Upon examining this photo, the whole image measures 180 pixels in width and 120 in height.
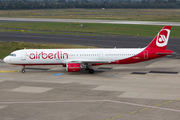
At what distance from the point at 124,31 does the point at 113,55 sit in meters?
55.6

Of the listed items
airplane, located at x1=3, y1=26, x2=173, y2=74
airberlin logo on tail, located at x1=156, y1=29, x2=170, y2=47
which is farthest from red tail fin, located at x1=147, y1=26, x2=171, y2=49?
airplane, located at x1=3, y1=26, x2=173, y2=74

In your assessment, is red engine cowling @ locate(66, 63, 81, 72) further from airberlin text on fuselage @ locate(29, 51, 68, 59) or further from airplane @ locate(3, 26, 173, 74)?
airberlin text on fuselage @ locate(29, 51, 68, 59)

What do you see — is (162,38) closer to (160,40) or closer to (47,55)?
(160,40)

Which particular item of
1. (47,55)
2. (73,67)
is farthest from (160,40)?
(47,55)

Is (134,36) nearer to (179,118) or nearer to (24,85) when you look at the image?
(24,85)

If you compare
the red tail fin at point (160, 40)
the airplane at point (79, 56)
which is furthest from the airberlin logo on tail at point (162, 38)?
the airplane at point (79, 56)

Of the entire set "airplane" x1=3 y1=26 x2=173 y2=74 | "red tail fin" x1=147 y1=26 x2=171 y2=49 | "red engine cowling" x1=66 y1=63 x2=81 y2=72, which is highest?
"red tail fin" x1=147 y1=26 x2=171 y2=49

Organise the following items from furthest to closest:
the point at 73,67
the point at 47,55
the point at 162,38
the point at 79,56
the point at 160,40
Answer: the point at 162,38
the point at 160,40
the point at 79,56
the point at 47,55
the point at 73,67

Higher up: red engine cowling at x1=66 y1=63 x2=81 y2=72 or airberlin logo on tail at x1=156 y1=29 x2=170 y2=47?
airberlin logo on tail at x1=156 y1=29 x2=170 y2=47

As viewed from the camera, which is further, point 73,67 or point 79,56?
point 79,56

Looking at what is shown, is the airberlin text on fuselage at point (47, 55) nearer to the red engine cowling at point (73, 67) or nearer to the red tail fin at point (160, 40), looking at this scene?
the red engine cowling at point (73, 67)

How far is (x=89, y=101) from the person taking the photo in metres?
30.9

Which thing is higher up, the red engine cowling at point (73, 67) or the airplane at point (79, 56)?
the airplane at point (79, 56)

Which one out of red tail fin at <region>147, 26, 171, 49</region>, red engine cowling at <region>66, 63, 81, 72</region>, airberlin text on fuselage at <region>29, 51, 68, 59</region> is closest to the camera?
red engine cowling at <region>66, 63, 81, 72</region>
